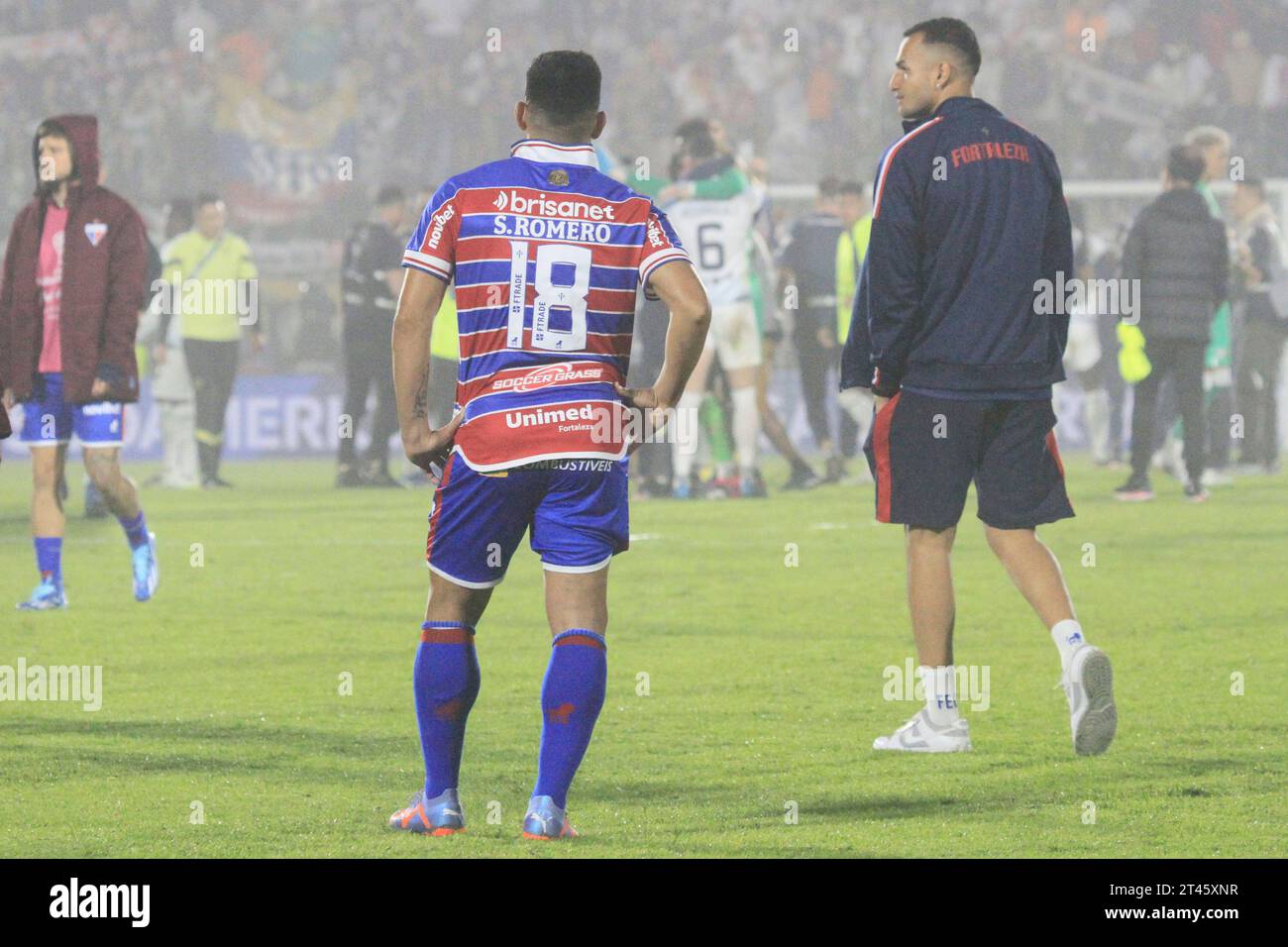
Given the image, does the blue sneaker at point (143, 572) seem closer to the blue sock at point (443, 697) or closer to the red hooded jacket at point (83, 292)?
the red hooded jacket at point (83, 292)

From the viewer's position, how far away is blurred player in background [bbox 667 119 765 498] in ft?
53.4

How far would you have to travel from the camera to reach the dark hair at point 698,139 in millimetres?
16094

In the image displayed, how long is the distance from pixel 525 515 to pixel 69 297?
4976mm

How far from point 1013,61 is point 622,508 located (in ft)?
76.5

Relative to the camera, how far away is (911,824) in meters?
5.30

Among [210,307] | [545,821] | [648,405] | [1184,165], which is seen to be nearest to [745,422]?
[1184,165]

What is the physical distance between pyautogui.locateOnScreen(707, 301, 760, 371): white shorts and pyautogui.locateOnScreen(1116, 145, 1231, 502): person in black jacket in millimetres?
2658

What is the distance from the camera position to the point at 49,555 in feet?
32.8

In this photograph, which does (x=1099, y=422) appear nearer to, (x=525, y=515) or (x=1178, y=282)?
(x=1178, y=282)
